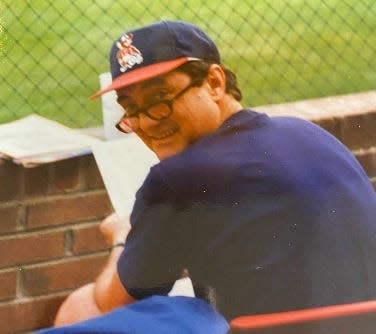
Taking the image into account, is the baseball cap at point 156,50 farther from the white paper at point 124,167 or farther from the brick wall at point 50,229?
the brick wall at point 50,229

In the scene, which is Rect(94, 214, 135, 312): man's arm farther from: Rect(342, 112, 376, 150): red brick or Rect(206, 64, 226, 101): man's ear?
Rect(342, 112, 376, 150): red brick

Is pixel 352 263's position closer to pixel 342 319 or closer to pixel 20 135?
pixel 342 319

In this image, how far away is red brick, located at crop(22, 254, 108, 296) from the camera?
1718mm

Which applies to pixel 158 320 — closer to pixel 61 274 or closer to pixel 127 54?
pixel 127 54

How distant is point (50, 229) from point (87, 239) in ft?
0.32

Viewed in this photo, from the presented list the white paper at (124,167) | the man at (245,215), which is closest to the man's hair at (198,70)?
the man at (245,215)

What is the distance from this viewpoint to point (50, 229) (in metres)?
1.71

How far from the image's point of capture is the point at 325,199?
109 cm

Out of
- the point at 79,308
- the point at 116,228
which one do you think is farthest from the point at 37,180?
the point at 79,308

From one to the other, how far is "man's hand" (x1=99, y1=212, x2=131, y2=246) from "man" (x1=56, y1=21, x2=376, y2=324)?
22 centimetres

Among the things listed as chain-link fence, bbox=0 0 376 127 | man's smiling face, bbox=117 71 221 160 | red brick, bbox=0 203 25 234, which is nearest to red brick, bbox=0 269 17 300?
red brick, bbox=0 203 25 234

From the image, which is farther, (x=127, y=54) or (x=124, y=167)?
(x=124, y=167)

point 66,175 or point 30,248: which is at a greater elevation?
point 66,175

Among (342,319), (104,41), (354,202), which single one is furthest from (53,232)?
(342,319)
